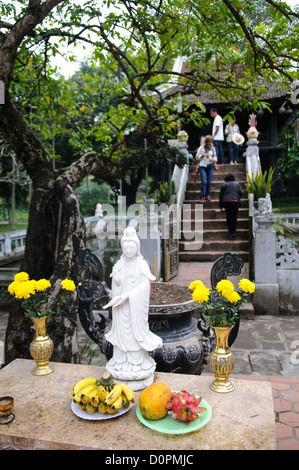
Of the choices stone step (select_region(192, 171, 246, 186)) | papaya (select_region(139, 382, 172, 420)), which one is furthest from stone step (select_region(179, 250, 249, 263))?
papaya (select_region(139, 382, 172, 420))

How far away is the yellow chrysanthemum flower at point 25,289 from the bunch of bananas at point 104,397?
0.89 metres

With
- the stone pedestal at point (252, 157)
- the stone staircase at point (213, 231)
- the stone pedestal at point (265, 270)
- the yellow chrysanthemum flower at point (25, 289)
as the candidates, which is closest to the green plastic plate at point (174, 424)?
the yellow chrysanthemum flower at point (25, 289)

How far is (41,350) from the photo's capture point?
10.1 ft

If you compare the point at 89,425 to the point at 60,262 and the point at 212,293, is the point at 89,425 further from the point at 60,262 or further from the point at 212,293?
the point at 60,262

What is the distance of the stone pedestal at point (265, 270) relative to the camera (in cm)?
765

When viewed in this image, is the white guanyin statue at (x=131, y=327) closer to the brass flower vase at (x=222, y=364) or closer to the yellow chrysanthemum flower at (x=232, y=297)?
the brass flower vase at (x=222, y=364)

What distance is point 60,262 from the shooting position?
539 centimetres

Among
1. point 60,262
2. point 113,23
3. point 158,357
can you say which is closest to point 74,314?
point 60,262

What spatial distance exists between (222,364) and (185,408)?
1.67 ft

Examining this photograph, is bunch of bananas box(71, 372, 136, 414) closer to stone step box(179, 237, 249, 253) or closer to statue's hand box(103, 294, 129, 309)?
statue's hand box(103, 294, 129, 309)

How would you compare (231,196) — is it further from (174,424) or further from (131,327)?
(174,424)

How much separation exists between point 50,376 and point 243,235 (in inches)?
332
